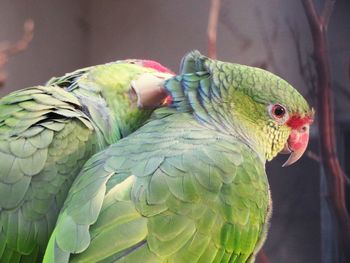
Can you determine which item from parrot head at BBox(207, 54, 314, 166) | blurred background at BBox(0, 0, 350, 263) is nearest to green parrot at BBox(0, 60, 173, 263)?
parrot head at BBox(207, 54, 314, 166)

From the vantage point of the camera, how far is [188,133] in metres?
0.61

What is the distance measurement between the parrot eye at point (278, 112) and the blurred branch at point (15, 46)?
1.11 metres

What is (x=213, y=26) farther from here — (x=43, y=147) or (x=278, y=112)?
(x=43, y=147)

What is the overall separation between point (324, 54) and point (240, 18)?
27 cm

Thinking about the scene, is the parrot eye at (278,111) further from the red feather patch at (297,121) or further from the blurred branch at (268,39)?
the blurred branch at (268,39)

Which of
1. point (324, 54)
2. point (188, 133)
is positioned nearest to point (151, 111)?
point (188, 133)

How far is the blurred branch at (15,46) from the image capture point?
1.61 m

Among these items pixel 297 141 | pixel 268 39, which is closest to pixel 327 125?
pixel 268 39

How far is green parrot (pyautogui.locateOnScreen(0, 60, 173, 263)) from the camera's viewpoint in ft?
1.93

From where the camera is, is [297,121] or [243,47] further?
[243,47]

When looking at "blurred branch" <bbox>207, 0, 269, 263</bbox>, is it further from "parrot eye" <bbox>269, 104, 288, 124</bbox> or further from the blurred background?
"parrot eye" <bbox>269, 104, 288, 124</bbox>

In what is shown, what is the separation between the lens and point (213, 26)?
153cm

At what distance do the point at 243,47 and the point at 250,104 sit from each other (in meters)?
0.86

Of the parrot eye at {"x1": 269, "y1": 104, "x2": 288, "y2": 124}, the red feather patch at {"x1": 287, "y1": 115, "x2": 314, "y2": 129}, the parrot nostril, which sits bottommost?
the parrot nostril
